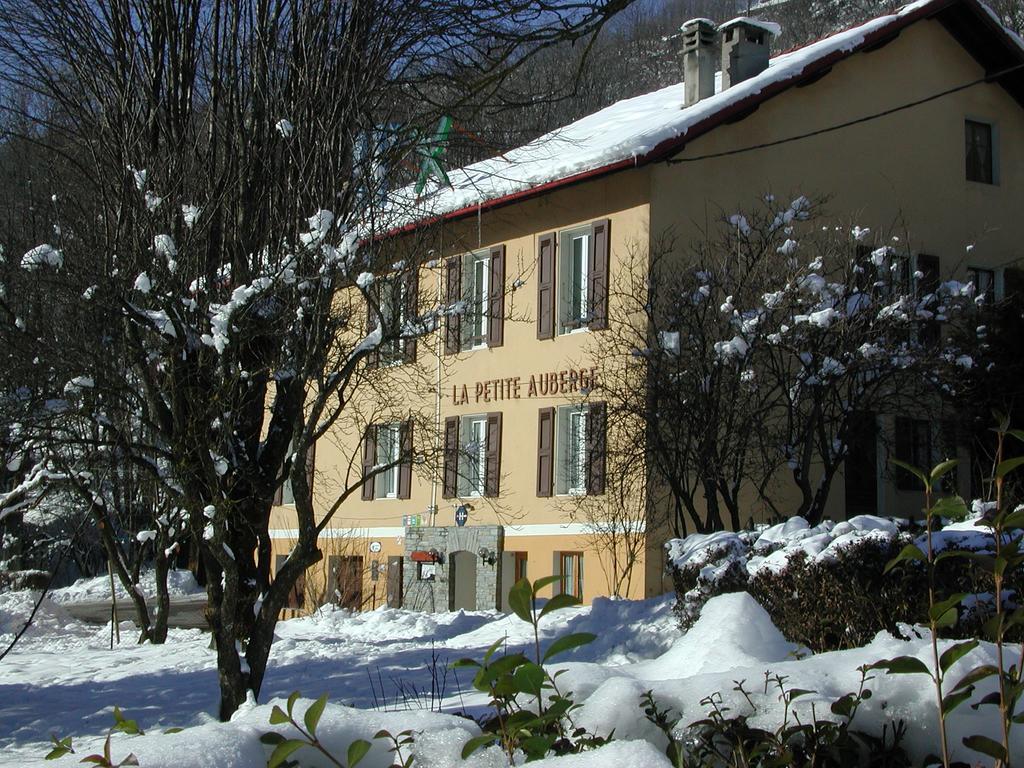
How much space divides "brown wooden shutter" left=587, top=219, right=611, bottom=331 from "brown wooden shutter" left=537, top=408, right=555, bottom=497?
2.06 m

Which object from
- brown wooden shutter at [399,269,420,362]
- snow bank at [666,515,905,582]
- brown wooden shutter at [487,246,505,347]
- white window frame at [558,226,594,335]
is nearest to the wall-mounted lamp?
brown wooden shutter at [487,246,505,347]

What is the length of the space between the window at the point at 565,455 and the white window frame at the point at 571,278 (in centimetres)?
128

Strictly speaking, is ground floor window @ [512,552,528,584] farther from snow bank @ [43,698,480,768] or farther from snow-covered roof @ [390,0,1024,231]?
snow bank @ [43,698,480,768]

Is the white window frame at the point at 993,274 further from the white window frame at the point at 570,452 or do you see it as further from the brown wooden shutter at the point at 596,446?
the brown wooden shutter at the point at 596,446

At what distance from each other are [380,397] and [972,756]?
11270 mm

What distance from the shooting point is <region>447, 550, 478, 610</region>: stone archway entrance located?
22953 millimetres

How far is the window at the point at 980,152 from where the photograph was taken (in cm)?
2303

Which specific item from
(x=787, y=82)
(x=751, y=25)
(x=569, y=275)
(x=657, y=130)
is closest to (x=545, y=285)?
(x=569, y=275)

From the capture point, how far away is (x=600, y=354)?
744 inches

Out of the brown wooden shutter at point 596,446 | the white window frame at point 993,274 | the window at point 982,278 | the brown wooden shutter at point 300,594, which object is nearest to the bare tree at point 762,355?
the brown wooden shutter at point 596,446

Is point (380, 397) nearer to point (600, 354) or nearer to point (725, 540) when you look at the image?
point (725, 540)

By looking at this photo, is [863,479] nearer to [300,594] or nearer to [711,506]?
[711,506]

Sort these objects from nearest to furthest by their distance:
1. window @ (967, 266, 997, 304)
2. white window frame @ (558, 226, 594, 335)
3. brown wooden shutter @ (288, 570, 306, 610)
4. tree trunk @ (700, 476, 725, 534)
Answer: tree trunk @ (700, 476, 725, 534), white window frame @ (558, 226, 594, 335), window @ (967, 266, 997, 304), brown wooden shutter @ (288, 570, 306, 610)

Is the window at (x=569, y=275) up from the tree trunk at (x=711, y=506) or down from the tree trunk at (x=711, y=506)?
up
